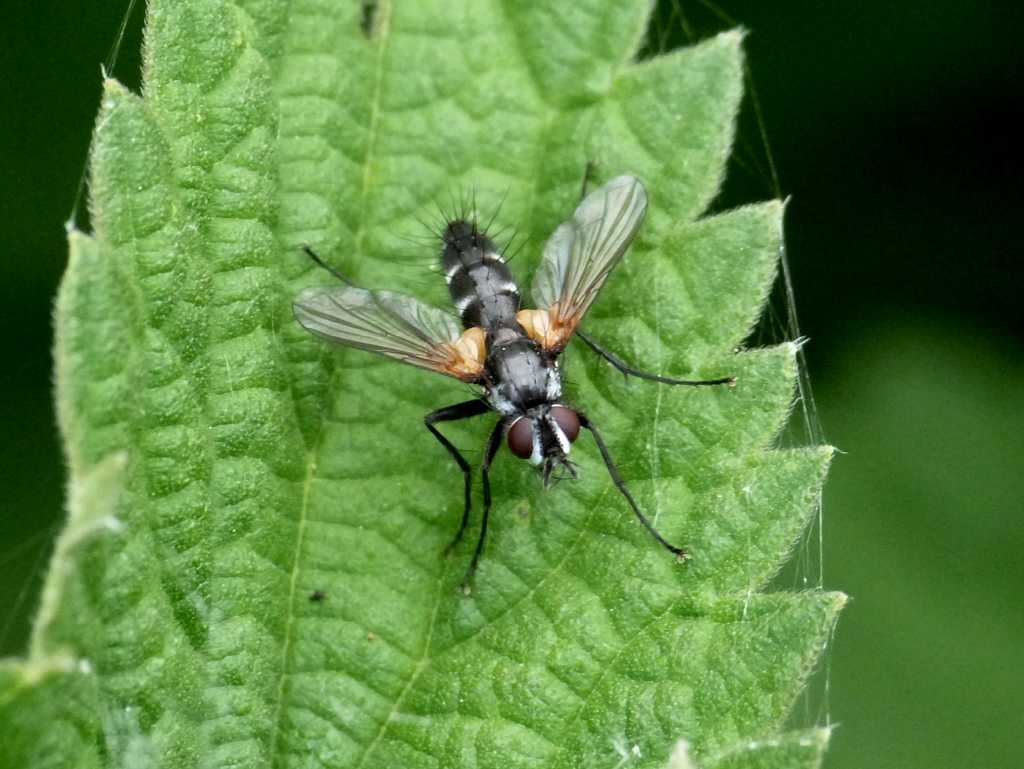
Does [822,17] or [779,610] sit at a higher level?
[822,17]

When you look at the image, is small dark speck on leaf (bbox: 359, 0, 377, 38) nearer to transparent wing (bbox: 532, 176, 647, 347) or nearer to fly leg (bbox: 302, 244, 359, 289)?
fly leg (bbox: 302, 244, 359, 289)

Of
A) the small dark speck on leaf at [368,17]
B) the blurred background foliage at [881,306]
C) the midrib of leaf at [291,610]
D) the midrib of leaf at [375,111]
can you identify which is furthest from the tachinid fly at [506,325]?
the blurred background foliage at [881,306]

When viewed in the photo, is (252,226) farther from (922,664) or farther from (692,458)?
(922,664)

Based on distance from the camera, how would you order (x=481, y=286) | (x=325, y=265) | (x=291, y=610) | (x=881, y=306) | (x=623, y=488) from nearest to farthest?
1. (x=291, y=610)
2. (x=623, y=488)
3. (x=325, y=265)
4. (x=481, y=286)
5. (x=881, y=306)

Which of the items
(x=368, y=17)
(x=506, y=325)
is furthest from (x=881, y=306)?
(x=368, y=17)

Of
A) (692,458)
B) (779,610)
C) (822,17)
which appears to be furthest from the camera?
(822,17)

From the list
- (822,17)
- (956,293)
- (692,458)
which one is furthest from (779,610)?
(822,17)

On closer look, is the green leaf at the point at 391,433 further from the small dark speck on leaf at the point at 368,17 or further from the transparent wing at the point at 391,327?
the transparent wing at the point at 391,327

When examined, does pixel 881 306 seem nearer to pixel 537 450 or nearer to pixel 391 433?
pixel 537 450
